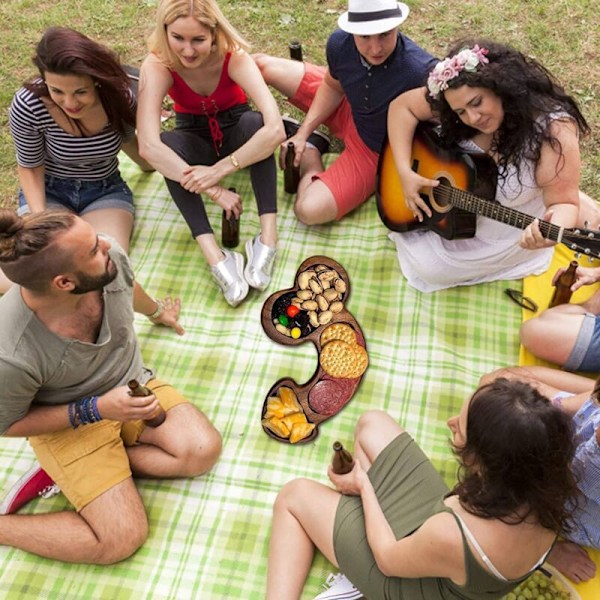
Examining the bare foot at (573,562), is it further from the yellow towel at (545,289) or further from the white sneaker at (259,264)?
the white sneaker at (259,264)

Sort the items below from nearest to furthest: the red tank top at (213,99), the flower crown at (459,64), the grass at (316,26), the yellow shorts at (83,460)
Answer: the yellow shorts at (83,460)
the flower crown at (459,64)
the red tank top at (213,99)
the grass at (316,26)

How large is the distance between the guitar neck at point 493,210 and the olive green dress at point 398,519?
3.56 ft

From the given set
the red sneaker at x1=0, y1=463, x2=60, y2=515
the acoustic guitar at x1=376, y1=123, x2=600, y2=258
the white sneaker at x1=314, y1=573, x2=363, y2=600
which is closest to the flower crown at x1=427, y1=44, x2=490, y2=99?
the acoustic guitar at x1=376, y1=123, x2=600, y2=258

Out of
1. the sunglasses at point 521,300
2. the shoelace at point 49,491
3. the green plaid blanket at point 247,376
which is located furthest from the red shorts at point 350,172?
the shoelace at point 49,491

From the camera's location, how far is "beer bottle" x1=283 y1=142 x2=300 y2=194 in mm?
3627

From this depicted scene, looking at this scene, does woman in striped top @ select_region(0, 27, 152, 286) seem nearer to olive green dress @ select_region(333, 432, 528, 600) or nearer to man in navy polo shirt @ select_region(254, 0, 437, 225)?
man in navy polo shirt @ select_region(254, 0, 437, 225)

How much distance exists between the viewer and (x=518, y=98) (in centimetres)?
262

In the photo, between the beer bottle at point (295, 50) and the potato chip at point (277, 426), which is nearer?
the potato chip at point (277, 426)

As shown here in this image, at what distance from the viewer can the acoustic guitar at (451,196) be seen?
2.68m

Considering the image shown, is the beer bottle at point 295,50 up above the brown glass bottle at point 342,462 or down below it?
above

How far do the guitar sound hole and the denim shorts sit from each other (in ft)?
5.61

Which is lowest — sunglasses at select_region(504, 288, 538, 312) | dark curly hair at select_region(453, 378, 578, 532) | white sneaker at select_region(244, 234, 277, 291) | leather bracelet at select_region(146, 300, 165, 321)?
leather bracelet at select_region(146, 300, 165, 321)

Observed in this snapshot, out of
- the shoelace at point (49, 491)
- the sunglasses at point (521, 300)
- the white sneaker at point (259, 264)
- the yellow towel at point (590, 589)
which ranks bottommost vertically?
the shoelace at point (49, 491)

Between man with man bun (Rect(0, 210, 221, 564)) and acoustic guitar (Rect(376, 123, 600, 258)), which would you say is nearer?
man with man bun (Rect(0, 210, 221, 564))
